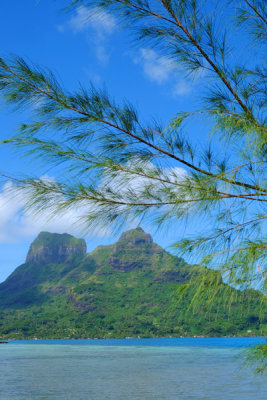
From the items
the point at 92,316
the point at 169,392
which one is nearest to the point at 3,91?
the point at 169,392

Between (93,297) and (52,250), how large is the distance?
44.1 meters

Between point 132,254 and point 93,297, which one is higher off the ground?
point 132,254

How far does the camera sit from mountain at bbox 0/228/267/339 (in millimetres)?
95375

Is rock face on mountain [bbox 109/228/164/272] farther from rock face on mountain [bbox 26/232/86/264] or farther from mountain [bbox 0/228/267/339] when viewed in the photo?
Answer: rock face on mountain [bbox 26/232/86/264]

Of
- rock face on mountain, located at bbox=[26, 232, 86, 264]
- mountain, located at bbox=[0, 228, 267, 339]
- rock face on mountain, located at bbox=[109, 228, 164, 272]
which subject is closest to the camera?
mountain, located at bbox=[0, 228, 267, 339]

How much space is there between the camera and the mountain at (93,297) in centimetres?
9538

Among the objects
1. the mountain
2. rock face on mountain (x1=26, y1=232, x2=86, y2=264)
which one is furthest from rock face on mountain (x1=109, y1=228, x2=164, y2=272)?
rock face on mountain (x1=26, y1=232, x2=86, y2=264)

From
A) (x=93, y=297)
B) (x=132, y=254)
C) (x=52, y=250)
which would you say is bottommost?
(x=93, y=297)

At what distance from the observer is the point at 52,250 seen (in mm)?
150000

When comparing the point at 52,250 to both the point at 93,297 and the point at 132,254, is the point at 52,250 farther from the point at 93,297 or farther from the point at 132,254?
the point at 93,297

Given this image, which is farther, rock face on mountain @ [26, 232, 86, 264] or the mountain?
rock face on mountain @ [26, 232, 86, 264]

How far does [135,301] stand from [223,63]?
351 ft

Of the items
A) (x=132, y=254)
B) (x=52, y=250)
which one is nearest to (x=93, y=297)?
(x=132, y=254)

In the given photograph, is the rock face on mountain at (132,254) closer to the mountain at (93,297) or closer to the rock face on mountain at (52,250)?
the mountain at (93,297)
